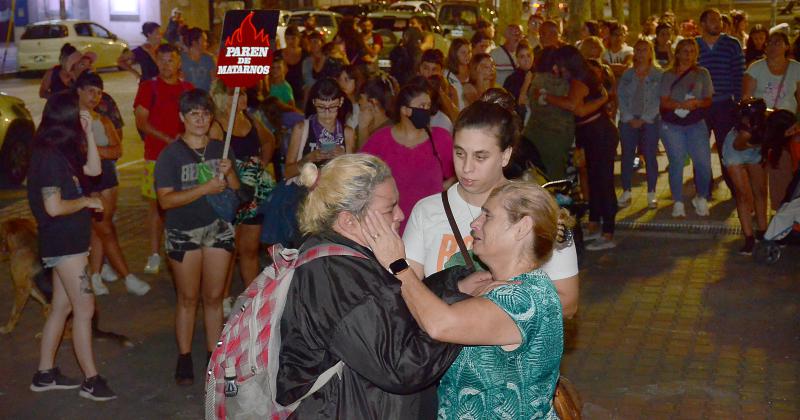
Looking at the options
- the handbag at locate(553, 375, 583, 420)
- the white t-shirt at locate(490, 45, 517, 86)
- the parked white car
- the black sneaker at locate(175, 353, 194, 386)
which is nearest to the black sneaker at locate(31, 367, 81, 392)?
the black sneaker at locate(175, 353, 194, 386)

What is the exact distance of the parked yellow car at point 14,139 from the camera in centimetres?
1380

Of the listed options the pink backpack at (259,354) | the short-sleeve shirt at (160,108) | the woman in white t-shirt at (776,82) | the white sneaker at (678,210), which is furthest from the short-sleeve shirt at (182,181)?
the woman in white t-shirt at (776,82)

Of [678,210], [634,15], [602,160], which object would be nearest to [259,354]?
[602,160]

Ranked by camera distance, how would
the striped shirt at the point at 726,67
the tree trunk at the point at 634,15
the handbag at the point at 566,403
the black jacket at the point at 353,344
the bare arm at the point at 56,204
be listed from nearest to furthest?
the black jacket at the point at 353,344, the handbag at the point at 566,403, the bare arm at the point at 56,204, the striped shirt at the point at 726,67, the tree trunk at the point at 634,15

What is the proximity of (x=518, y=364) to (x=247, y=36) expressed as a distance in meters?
4.34

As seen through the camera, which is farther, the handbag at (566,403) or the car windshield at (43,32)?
the car windshield at (43,32)

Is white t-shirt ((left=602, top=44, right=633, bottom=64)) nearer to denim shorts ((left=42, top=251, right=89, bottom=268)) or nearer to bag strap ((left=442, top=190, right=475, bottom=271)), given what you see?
denim shorts ((left=42, top=251, right=89, bottom=268))

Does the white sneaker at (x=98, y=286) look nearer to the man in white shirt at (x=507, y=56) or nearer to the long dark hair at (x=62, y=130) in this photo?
the long dark hair at (x=62, y=130)

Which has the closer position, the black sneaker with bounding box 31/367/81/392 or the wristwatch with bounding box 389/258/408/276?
the wristwatch with bounding box 389/258/408/276

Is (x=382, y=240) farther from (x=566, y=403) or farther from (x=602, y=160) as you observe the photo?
(x=602, y=160)

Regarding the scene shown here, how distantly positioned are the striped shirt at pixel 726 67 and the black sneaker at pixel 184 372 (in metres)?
7.39

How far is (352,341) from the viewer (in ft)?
10.1

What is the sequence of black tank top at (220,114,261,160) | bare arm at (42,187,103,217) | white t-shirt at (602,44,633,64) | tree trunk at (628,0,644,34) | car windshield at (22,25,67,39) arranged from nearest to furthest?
bare arm at (42,187,103,217), black tank top at (220,114,261,160), white t-shirt at (602,44,633,64), car windshield at (22,25,67,39), tree trunk at (628,0,644,34)

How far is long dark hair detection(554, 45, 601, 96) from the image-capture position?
9867mm
